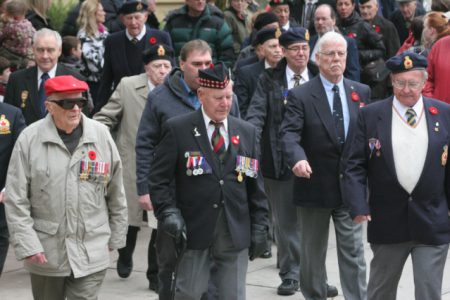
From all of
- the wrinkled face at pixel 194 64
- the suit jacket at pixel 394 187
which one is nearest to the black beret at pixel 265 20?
the wrinkled face at pixel 194 64

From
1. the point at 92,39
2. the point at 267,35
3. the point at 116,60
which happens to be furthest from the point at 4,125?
the point at 92,39

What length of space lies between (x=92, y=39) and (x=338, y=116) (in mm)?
5049

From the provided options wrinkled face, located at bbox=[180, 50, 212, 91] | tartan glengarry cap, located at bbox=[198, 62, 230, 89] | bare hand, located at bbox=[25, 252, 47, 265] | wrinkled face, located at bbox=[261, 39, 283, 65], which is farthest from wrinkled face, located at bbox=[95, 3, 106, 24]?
bare hand, located at bbox=[25, 252, 47, 265]

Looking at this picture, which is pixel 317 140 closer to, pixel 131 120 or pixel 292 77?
pixel 292 77

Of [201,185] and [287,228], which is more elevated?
[201,185]

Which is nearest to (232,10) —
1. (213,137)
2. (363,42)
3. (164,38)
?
(363,42)

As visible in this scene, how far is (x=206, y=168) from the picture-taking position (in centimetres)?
710

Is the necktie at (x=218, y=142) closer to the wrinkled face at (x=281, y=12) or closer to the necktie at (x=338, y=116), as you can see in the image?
the necktie at (x=338, y=116)

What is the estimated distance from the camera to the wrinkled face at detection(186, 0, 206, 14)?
41.0ft

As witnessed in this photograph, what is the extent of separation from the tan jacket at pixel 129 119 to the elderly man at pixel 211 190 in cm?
225

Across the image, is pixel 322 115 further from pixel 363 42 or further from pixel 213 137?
pixel 363 42

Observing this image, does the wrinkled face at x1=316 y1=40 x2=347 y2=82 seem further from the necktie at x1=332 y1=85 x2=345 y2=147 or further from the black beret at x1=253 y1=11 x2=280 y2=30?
the black beret at x1=253 y1=11 x2=280 y2=30

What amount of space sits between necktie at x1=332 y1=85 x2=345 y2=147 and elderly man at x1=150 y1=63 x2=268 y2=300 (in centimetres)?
123

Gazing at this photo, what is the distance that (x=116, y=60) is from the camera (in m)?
11.0
